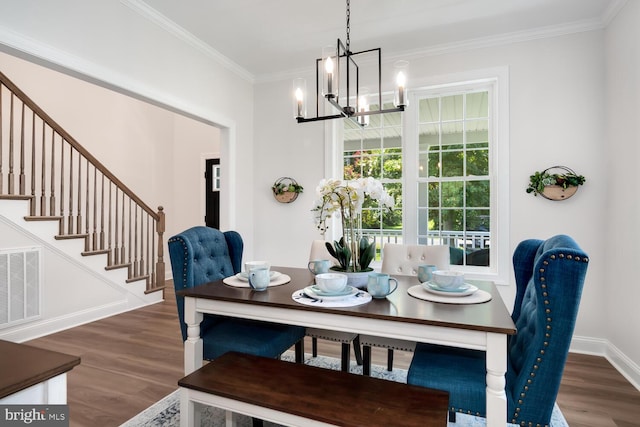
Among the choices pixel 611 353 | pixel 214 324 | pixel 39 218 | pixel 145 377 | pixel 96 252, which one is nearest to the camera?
pixel 214 324

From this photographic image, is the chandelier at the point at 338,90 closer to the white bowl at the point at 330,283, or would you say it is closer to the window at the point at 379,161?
the white bowl at the point at 330,283

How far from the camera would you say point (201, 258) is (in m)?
2.27

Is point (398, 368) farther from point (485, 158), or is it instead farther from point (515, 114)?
point (515, 114)

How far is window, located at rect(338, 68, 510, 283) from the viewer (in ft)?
11.0

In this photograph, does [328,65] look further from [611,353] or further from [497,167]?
[611,353]

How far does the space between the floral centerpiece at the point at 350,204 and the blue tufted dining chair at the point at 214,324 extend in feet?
1.79

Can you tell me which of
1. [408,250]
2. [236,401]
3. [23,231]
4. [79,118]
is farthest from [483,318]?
[79,118]

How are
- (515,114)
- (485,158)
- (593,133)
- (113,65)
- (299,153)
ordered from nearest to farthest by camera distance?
(113,65), (593,133), (515,114), (485,158), (299,153)

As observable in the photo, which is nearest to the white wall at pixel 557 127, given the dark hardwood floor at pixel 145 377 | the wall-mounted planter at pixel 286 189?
the dark hardwood floor at pixel 145 377

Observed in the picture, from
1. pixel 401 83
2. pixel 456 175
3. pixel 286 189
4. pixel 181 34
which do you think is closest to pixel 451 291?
pixel 401 83

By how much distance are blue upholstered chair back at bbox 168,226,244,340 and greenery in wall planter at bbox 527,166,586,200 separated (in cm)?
265

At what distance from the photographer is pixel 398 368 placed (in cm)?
272

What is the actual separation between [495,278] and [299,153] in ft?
8.13

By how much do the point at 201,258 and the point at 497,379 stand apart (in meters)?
1.76
